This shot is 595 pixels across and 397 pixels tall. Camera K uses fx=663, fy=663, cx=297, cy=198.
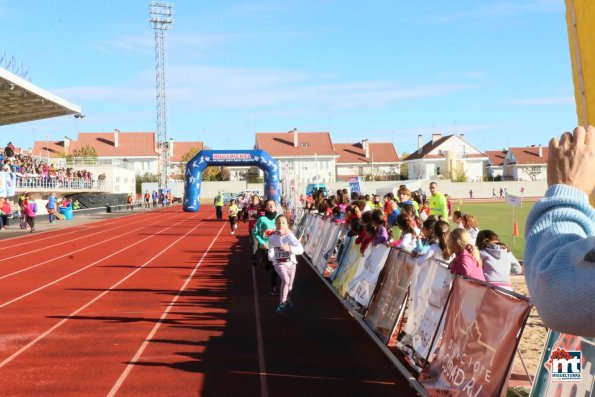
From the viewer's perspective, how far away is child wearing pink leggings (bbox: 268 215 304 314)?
986 cm

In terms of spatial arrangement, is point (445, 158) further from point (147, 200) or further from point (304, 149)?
point (147, 200)

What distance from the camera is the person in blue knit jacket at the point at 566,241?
1391mm

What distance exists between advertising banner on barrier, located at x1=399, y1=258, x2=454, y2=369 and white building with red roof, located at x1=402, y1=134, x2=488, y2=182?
98.8 meters

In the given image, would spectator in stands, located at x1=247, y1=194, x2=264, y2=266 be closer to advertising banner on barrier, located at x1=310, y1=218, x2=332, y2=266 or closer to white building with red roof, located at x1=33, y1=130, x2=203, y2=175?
advertising banner on barrier, located at x1=310, y1=218, x2=332, y2=266

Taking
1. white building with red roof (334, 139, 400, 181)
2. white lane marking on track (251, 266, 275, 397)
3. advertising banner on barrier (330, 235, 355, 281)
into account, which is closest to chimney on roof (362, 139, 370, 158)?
white building with red roof (334, 139, 400, 181)

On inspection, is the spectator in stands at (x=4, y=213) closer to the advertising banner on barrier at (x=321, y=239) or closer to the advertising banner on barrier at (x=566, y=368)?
the advertising banner on barrier at (x=321, y=239)

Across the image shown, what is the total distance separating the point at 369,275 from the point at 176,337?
2.61 metres

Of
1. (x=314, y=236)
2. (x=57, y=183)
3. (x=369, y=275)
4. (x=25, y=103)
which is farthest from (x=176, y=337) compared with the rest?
(x=57, y=183)

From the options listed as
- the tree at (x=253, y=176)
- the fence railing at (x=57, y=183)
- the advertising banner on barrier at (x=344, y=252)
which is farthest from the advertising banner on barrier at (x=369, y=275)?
the tree at (x=253, y=176)

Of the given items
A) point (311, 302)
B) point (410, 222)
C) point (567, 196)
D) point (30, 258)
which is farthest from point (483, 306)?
point (30, 258)

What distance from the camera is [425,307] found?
6.10 m

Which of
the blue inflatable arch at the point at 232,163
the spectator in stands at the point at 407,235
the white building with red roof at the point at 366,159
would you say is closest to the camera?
the spectator in stands at the point at 407,235

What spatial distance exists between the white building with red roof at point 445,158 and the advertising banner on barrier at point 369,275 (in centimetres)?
9648

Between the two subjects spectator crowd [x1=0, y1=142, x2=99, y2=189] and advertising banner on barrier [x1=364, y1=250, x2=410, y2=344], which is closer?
advertising banner on barrier [x1=364, y1=250, x2=410, y2=344]
